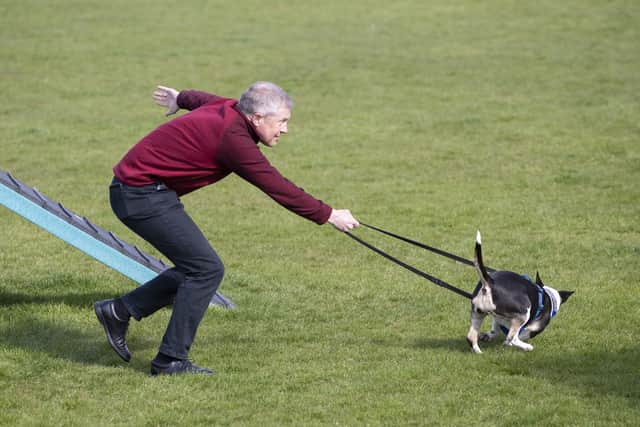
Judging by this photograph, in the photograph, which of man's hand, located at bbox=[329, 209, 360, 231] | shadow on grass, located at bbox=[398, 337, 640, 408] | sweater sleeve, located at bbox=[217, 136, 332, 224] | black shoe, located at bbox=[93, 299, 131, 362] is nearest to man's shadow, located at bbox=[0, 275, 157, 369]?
black shoe, located at bbox=[93, 299, 131, 362]

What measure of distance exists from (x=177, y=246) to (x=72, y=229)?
62.0 inches

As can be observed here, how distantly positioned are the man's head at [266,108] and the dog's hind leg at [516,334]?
2.05 metres

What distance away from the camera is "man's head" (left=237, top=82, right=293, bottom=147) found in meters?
6.20

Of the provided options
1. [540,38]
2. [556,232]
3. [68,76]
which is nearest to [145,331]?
[556,232]

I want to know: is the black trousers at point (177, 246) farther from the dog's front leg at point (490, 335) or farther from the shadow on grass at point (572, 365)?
the dog's front leg at point (490, 335)

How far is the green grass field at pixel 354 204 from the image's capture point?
6352 millimetres

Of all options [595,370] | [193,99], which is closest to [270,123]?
[193,99]

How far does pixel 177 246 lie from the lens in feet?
20.8

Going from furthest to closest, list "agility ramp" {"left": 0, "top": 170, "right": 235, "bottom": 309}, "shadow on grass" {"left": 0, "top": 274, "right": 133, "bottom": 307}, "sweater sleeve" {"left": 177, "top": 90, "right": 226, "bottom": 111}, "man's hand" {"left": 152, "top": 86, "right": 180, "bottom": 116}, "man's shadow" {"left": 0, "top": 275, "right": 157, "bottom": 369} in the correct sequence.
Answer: "shadow on grass" {"left": 0, "top": 274, "right": 133, "bottom": 307}
"agility ramp" {"left": 0, "top": 170, "right": 235, "bottom": 309}
"man's shadow" {"left": 0, "top": 275, "right": 157, "bottom": 369}
"man's hand" {"left": 152, "top": 86, "right": 180, "bottom": 116}
"sweater sleeve" {"left": 177, "top": 90, "right": 226, "bottom": 111}

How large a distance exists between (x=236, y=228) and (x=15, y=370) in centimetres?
480

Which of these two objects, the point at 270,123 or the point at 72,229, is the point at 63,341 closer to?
the point at 72,229

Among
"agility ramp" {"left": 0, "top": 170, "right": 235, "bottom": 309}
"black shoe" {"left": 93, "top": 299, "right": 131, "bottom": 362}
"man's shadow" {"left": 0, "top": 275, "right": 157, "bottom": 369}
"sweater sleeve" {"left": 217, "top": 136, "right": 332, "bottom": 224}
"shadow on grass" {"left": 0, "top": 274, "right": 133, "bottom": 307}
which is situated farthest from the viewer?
"shadow on grass" {"left": 0, "top": 274, "right": 133, "bottom": 307}

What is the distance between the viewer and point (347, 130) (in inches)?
659

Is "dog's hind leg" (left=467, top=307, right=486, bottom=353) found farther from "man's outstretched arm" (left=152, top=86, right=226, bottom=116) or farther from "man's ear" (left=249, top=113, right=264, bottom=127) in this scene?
"man's outstretched arm" (left=152, top=86, right=226, bottom=116)
